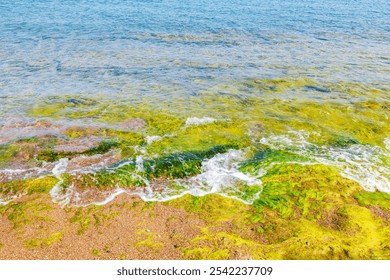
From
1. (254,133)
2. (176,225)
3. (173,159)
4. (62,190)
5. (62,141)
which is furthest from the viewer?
(254,133)

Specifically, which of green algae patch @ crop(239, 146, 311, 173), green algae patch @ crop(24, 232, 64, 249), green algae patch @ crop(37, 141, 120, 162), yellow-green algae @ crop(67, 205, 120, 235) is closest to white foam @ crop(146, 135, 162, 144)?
green algae patch @ crop(37, 141, 120, 162)

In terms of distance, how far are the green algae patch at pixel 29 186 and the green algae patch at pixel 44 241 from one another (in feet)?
6.31

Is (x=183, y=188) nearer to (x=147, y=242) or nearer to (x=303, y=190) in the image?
(x=147, y=242)

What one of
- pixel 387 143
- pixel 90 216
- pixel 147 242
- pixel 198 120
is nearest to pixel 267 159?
pixel 198 120

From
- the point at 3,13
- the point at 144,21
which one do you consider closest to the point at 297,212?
the point at 144,21

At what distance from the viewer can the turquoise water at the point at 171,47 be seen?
1783 centimetres

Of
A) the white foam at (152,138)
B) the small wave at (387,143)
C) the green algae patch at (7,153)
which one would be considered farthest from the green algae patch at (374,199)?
the green algae patch at (7,153)

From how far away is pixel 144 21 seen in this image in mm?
31359

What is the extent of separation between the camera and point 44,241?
738 centimetres

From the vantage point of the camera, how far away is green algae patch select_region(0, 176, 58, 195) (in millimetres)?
9031

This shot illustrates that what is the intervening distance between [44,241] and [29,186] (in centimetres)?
250

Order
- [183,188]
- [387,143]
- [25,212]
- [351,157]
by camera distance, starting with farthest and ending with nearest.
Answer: [387,143] → [351,157] → [183,188] → [25,212]

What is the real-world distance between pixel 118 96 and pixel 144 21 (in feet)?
59.7

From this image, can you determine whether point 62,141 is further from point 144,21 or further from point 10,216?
point 144,21
